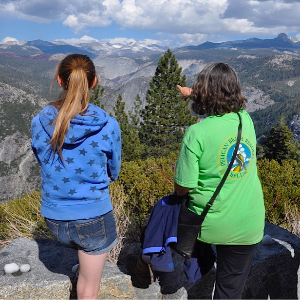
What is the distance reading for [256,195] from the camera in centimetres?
203

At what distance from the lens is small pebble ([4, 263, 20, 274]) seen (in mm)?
2644

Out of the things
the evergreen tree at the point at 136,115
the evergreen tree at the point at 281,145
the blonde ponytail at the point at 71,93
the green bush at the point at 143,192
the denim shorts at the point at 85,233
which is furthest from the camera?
the evergreen tree at the point at 136,115

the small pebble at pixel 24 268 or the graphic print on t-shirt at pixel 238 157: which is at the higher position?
the graphic print on t-shirt at pixel 238 157

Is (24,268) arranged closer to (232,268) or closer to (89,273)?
(89,273)

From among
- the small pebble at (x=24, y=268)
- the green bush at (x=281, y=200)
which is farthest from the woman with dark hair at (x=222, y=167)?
the green bush at (x=281, y=200)

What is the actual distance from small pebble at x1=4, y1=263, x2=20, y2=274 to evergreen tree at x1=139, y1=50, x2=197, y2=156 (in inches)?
1022

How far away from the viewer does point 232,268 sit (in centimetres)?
Answer: 209

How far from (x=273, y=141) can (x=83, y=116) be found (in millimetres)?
20353

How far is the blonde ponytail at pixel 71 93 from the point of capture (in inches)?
70.5

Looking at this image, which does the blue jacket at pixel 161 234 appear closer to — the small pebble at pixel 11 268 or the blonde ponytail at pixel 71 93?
the blonde ponytail at pixel 71 93

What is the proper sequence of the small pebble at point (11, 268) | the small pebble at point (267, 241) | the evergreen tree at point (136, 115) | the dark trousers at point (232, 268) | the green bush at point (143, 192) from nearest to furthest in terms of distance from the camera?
the dark trousers at point (232, 268)
the small pebble at point (11, 268)
the small pebble at point (267, 241)
the green bush at point (143, 192)
the evergreen tree at point (136, 115)

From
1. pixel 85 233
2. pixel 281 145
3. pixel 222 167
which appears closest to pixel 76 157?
pixel 85 233

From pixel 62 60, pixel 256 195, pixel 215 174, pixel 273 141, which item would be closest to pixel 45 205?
pixel 62 60

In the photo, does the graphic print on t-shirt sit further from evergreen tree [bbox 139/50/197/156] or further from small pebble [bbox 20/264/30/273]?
evergreen tree [bbox 139/50/197/156]
